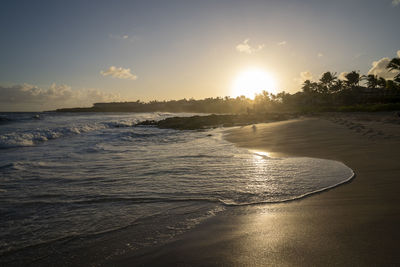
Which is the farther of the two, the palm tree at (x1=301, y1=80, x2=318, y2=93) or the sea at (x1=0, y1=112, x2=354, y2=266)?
the palm tree at (x1=301, y1=80, x2=318, y2=93)

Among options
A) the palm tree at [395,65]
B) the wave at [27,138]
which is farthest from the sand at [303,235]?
the palm tree at [395,65]

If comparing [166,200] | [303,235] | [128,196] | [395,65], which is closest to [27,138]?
[128,196]

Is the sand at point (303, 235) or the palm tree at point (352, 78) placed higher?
the palm tree at point (352, 78)

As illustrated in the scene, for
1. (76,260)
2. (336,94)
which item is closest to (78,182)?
(76,260)

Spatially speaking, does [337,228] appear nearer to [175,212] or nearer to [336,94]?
[175,212]

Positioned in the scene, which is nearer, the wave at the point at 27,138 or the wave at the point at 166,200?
the wave at the point at 166,200

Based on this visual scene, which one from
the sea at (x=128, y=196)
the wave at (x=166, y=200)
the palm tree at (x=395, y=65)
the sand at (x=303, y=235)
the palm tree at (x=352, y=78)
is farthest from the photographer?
the palm tree at (x=352, y=78)

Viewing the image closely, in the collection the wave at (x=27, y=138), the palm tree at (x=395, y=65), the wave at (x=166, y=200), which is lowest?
the wave at (x=166, y=200)

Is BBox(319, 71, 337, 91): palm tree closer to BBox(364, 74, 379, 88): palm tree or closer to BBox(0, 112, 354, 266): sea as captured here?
BBox(364, 74, 379, 88): palm tree

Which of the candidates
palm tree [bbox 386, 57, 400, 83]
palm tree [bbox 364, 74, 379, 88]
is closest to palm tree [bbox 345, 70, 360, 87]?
palm tree [bbox 364, 74, 379, 88]

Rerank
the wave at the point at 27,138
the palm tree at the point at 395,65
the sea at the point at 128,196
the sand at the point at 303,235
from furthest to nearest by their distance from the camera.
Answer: the palm tree at the point at 395,65, the wave at the point at 27,138, the sea at the point at 128,196, the sand at the point at 303,235

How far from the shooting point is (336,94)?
54781 mm

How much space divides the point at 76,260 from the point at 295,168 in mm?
4308

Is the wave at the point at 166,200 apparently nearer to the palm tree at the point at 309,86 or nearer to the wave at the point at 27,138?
the wave at the point at 27,138
